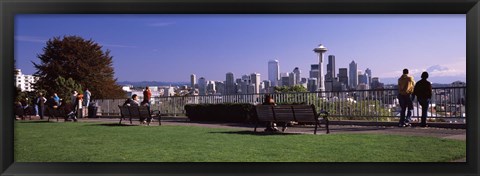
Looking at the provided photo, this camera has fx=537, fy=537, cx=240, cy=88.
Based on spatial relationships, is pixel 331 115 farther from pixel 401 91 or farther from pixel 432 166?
pixel 432 166

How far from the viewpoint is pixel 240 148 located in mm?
8344

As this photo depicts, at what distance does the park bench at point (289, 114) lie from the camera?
1034cm

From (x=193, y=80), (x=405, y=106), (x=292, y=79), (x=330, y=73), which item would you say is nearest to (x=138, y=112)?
(x=193, y=80)

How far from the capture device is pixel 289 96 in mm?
15617

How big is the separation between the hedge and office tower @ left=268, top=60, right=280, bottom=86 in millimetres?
1365

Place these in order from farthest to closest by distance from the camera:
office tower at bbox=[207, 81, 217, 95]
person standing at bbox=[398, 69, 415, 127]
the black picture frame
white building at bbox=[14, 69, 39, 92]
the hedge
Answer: office tower at bbox=[207, 81, 217, 95], the hedge, white building at bbox=[14, 69, 39, 92], person standing at bbox=[398, 69, 415, 127], the black picture frame

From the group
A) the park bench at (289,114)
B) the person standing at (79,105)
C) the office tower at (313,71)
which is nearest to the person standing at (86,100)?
the person standing at (79,105)

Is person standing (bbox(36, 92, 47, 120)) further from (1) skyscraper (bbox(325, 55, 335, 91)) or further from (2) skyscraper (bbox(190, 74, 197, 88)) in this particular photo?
(1) skyscraper (bbox(325, 55, 335, 91))

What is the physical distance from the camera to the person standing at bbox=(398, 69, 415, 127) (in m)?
11.5

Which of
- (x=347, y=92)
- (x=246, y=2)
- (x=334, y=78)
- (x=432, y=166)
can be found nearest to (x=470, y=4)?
(x=432, y=166)

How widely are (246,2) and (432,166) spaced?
2.85 metres

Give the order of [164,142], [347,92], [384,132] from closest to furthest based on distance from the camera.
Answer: [164,142] → [384,132] → [347,92]

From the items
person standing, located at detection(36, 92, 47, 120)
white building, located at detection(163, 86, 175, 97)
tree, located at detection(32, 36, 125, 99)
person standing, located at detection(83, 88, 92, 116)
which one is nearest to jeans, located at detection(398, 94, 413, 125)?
white building, located at detection(163, 86, 175, 97)

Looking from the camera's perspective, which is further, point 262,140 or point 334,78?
point 334,78
